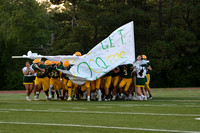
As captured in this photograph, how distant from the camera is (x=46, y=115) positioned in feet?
35.8

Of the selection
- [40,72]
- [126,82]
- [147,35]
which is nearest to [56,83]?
[40,72]

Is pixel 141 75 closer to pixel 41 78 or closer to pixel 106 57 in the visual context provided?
pixel 106 57

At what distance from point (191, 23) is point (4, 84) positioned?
19326 millimetres

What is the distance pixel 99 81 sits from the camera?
17422 millimetres

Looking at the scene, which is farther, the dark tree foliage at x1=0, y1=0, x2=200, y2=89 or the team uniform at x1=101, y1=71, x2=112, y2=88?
the dark tree foliage at x1=0, y1=0, x2=200, y2=89

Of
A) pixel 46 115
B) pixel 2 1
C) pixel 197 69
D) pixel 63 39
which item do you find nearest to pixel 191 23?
pixel 197 69

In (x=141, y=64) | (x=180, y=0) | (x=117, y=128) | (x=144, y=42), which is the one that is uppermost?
(x=180, y=0)

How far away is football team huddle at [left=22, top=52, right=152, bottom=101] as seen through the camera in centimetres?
1725

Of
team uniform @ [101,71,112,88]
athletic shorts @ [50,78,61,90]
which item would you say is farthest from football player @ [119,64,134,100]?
athletic shorts @ [50,78,61,90]

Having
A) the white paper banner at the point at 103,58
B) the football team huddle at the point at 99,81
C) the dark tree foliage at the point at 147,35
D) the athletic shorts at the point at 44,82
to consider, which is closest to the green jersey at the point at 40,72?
the football team huddle at the point at 99,81

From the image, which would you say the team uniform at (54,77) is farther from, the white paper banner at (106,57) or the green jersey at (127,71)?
the green jersey at (127,71)

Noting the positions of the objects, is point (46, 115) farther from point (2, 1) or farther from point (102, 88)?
point (2, 1)

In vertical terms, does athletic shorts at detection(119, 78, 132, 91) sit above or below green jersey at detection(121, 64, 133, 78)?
below

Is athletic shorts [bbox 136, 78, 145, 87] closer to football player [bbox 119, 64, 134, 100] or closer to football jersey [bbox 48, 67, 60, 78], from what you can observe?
football player [bbox 119, 64, 134, 100]
